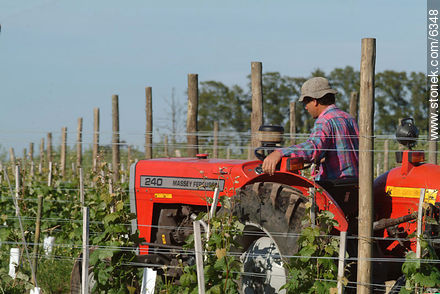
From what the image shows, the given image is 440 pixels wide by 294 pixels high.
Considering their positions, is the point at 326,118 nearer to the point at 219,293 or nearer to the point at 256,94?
the point at 219,293

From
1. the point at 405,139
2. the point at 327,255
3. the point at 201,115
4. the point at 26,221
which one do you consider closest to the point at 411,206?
the point at 405,139

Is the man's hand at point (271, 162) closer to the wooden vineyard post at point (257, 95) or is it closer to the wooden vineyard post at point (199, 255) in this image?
the wooden vineyard post at point (199, 255)

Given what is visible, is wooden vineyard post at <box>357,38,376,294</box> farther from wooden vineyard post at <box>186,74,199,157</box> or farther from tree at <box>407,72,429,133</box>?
tree at <box>407,72,429,133</box>

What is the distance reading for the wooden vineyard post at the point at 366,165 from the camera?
14.4ft

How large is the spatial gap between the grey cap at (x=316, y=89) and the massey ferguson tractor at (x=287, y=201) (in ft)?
1.15

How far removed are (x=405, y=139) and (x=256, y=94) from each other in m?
4.53

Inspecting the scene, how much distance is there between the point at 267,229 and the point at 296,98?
1322 inches

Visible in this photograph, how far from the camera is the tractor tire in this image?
4.64 metres

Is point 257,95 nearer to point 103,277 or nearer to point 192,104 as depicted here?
point 192,104

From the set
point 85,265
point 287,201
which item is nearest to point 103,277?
point 85,265

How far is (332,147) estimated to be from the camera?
484 cm

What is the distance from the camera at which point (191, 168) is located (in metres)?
5.87

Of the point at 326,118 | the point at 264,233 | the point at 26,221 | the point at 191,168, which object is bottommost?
the point at 26,221

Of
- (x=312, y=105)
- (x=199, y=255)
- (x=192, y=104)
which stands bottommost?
(x=199, y=255)
